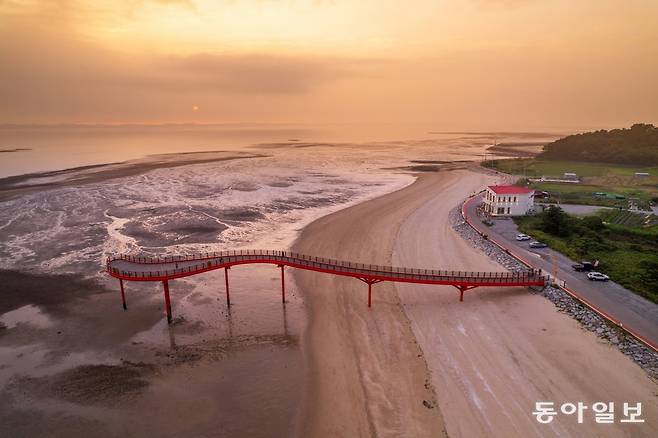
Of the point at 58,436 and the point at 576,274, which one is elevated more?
the point at 576,274

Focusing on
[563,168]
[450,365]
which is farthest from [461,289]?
[563,168]

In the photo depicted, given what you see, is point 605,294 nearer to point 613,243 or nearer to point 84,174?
point 613,243

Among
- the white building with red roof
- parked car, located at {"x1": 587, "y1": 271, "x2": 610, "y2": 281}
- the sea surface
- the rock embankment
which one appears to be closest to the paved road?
parked car, located at {"x1": 587, "y1": 271, "x2": 610, "y2": 281}

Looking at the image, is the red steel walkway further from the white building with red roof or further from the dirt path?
the white building with red roof

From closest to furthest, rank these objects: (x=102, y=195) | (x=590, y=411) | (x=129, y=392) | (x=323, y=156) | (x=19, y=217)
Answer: (x=590, y=411) < (x=129, y=392) < (x=19, y=217) < (x=102, y=195) < (x=323, y=156)

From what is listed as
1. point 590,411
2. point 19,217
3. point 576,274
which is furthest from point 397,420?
point 19,217

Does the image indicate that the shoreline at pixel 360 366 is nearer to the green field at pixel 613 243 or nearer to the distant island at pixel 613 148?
the green field at pixel 613 243

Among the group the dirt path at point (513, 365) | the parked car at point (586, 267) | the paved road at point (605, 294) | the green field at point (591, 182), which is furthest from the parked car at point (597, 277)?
the green field at point (591, 182)

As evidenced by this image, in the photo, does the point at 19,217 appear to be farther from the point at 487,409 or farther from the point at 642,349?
the point at 642,349
